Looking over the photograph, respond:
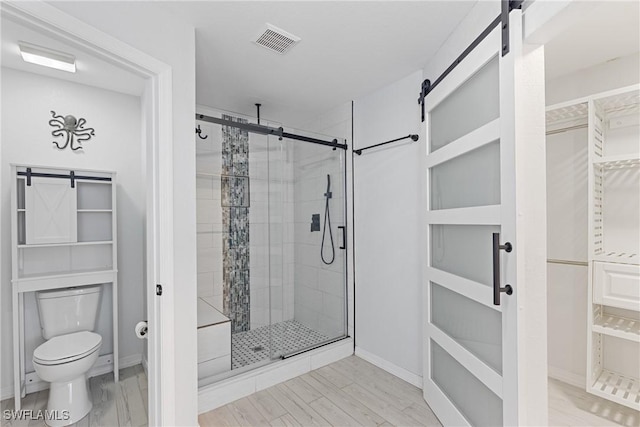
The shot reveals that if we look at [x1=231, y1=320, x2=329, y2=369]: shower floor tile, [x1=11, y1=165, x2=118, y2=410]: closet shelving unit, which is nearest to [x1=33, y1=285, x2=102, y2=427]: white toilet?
[x1=11, y1=165, x2=118, y2=410]: closet shelving unit

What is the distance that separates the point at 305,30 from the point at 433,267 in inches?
67.1

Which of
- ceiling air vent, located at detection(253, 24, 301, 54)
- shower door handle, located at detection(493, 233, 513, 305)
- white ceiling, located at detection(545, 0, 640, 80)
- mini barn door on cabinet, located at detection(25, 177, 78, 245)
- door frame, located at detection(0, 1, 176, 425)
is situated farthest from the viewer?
mini barn door on cabinet, located at detection(25, 177, 78, 245)

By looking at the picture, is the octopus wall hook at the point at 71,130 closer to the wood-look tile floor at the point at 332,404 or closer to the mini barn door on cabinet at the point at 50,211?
the mini barn door on cabinet at the point at 50,211

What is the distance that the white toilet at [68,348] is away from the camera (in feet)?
6.22

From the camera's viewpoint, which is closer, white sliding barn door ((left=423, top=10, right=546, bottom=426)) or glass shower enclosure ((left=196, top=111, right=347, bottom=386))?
white sliding barn door ((left=423, top=10, right=546, bottom=426))

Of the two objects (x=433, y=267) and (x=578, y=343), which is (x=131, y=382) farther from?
(x=578, y=343)

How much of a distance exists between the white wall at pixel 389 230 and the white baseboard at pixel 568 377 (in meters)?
1.10

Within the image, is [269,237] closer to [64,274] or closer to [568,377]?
[64,274]

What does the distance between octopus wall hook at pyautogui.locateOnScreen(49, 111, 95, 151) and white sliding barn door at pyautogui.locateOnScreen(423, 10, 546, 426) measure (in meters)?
→ 2.71

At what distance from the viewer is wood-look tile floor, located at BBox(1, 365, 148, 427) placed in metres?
1.93

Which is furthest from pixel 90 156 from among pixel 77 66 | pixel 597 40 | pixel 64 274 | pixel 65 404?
pixel 597 40

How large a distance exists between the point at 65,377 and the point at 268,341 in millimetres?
1310

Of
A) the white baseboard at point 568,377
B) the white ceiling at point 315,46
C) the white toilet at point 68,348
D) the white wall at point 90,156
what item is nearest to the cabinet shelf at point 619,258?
the white baseboard at point 568,377

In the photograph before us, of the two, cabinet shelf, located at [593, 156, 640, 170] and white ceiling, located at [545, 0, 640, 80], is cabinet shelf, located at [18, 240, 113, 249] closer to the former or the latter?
white ceiling, located at [545, 0, 640, 80]
